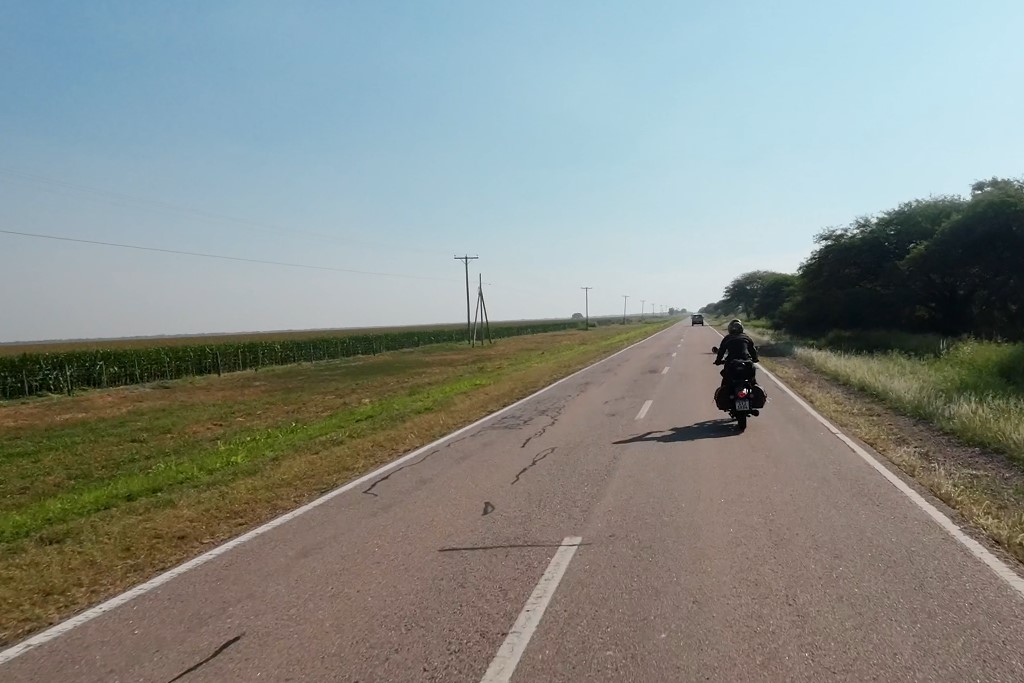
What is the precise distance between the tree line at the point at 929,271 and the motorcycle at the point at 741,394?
837 inches

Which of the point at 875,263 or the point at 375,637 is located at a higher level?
the point at 875,263

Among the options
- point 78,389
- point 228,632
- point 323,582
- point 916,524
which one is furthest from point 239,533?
point 78,389

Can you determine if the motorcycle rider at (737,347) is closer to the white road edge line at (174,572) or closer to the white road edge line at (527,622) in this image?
the white road edge line at (174,572)

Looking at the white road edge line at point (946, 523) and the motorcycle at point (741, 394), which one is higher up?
the motorcycle at point (741, 394)

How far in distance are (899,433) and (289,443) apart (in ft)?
34.6

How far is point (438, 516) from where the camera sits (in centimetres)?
690

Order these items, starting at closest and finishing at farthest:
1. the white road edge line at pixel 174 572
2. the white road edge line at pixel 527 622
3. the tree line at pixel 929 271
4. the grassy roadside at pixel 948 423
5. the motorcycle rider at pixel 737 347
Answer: the white road edge line at pixel 527 622, the white road edge line at pixel 174 572, the grassy roadside at pixel 948 423, the motorcycle rider at pixel 737 347, the tree line at pixel 929 271

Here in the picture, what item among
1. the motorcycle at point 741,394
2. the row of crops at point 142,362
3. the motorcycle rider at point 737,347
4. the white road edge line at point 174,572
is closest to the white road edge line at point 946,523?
the motorcycle at point 741,394

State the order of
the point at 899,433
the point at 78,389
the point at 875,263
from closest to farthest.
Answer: the point at 899,433 → the point at 78,389 → the point at 875,263

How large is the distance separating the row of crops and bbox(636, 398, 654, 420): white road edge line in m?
29.1

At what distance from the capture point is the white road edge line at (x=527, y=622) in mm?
3682

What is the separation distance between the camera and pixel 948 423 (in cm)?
1121

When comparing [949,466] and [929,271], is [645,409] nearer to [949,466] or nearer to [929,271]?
[949,466]

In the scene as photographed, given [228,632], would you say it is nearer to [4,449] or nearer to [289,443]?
[289,443]
